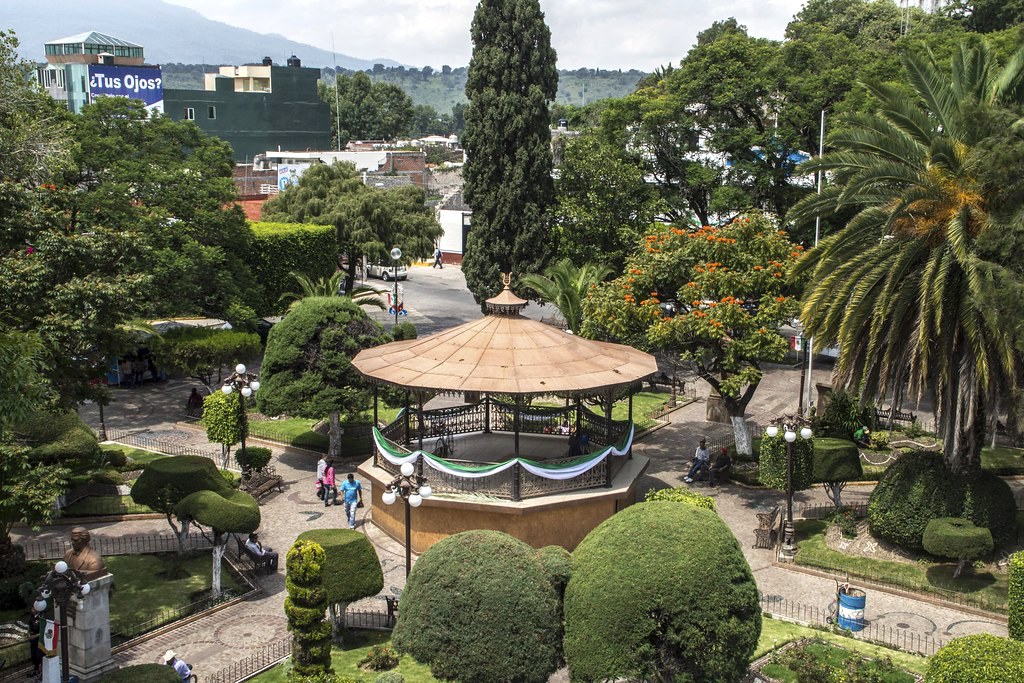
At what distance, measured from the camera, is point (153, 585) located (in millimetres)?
24969

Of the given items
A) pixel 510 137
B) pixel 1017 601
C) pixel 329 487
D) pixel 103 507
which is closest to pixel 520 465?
pixel 329 487

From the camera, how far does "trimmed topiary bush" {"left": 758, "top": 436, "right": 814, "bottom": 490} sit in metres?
27.7

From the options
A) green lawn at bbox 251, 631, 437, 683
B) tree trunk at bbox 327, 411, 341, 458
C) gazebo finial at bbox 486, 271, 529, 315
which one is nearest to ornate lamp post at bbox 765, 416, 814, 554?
gazebo finial at bbox 486, 271, 529, 315

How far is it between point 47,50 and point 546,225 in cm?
10914

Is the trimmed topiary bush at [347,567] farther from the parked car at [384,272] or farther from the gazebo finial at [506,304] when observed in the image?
the parked car at [384,272]

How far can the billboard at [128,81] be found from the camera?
10622 centimetres

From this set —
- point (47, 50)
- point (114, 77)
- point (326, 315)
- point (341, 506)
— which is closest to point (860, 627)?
point (341, 506)

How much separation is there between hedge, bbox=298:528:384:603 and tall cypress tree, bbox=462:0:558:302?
2866 centimetres

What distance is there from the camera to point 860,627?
73.8ft

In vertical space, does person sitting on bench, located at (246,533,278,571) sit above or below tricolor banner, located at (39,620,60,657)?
below

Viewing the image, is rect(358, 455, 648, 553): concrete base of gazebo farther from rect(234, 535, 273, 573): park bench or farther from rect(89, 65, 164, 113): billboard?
rect(89, 65, 164, 113): billboard

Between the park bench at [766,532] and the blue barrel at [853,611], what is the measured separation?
4901 millimetres

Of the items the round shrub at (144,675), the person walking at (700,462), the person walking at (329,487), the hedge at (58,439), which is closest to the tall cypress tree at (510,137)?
the person walking at (700,462)

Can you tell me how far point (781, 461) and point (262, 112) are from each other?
89.2 meters
